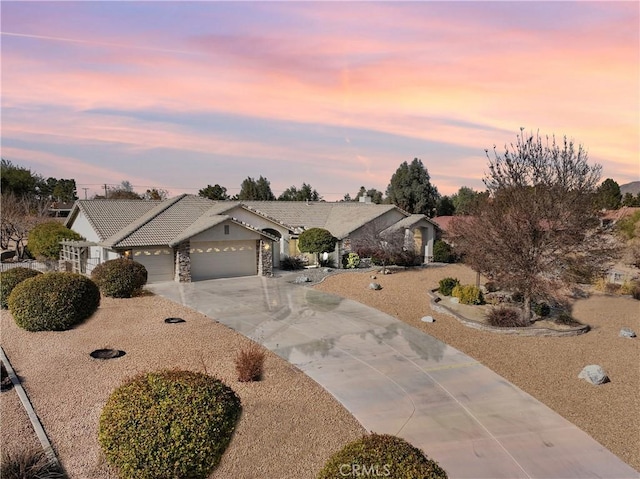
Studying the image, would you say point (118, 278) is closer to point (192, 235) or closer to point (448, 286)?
point (192, 235)

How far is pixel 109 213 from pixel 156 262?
636 centimetres

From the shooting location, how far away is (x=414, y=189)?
184ft

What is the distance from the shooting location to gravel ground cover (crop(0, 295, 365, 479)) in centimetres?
739

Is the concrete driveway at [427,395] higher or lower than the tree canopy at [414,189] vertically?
lower

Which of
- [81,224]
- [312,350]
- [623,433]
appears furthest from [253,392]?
[81,224]

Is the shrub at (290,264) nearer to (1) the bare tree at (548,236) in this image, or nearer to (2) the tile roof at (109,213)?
(2) the tile roof at (109,213)

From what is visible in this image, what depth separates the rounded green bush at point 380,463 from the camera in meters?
4.45

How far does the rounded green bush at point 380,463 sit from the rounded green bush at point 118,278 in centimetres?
1576

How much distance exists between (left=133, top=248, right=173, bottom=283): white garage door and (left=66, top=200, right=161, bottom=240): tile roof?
314 centimetres

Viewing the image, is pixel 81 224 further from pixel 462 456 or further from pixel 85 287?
pixel 462 456

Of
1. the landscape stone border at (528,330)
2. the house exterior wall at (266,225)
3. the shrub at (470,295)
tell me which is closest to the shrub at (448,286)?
the shrub at (470,295)

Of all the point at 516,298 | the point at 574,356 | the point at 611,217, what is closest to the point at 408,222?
the point at 611,217

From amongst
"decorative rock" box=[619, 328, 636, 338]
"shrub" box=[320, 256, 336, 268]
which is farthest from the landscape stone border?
"shrub" box=[320, 256, 336, 268]

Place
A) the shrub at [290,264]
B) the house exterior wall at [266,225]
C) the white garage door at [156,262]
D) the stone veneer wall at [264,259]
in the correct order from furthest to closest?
the shrub at [290,264], the house exterior wall at [266,225], the stone veneer wall at [264,259], the white garage door at [156,262]
